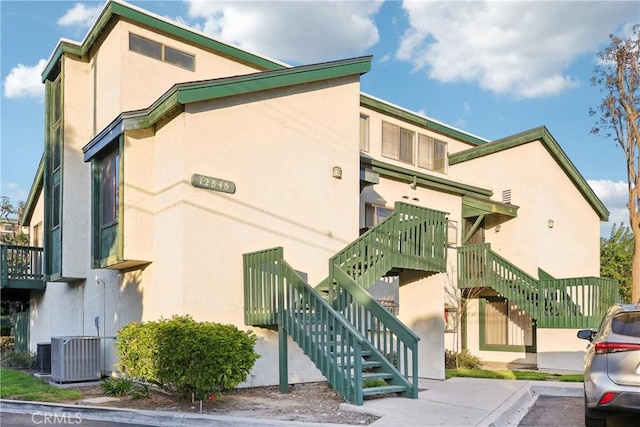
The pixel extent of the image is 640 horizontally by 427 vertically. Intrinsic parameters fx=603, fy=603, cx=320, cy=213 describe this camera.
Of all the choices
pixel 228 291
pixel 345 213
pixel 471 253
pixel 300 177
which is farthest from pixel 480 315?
pixel 228 291

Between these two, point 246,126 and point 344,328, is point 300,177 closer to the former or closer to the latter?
point 246,126

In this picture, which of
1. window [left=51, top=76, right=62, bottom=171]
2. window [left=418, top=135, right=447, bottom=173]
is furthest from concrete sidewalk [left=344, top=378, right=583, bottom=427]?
window [left=51, top=76, right=62, bottom=171]

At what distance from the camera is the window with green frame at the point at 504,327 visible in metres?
18.9

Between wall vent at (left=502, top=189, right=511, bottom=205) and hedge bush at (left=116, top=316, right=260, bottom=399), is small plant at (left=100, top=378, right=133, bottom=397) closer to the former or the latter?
hedge bush at (left=116, top=316, right=260, bottom=399)

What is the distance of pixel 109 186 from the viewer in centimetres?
1295

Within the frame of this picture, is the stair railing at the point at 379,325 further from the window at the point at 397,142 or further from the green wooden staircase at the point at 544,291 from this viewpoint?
the window at the point at 397,142

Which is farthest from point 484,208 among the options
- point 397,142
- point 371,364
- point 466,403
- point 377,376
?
point 377,376

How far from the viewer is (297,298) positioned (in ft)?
34.7

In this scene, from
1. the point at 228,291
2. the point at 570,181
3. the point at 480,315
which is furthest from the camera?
the point at 570,181

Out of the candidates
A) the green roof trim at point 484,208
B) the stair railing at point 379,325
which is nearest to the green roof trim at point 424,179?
Result: the green roof trim at point 484,208

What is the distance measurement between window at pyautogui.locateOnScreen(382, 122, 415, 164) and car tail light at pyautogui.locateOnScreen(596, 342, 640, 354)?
43.2 feet

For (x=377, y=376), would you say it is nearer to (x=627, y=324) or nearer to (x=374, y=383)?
(x=374, y=383)

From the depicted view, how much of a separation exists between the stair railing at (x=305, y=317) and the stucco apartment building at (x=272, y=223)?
0.04 meters

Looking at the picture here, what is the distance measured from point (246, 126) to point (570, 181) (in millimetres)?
14389
